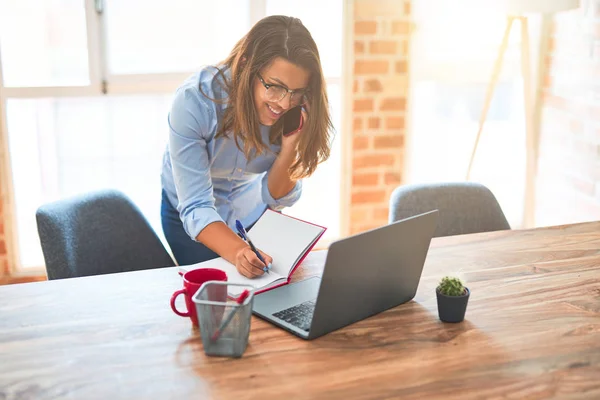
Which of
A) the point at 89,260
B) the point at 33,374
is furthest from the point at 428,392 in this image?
the point at 89,260

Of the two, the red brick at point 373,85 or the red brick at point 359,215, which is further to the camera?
the red brick at point 359,215

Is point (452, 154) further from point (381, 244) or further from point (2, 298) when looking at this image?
point (2, 298)

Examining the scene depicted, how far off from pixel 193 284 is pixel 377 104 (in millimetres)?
2176

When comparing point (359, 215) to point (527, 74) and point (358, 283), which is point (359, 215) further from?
point (358, 283)

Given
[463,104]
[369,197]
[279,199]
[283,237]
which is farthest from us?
[463,104]

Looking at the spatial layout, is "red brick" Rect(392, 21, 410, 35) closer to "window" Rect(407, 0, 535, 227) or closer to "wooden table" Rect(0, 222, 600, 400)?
"window" Rect(407, 0, 535, 227)

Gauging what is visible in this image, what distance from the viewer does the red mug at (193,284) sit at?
1448mm

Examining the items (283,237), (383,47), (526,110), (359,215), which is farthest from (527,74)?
(283,237)

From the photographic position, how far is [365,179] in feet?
11.5

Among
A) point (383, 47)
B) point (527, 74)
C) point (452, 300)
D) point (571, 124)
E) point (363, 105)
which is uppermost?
point (383, 47)

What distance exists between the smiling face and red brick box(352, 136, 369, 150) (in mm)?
1575

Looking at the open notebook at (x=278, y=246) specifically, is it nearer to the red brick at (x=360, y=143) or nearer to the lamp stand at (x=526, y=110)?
the red brick at (x=360, y=143)

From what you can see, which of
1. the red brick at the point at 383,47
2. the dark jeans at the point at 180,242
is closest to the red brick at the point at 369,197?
the red brick at the point at 383,47

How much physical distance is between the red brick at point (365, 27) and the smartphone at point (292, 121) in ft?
4.53
